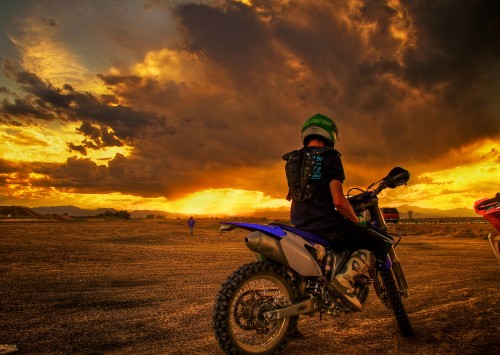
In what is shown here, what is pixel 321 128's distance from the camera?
4250 millimetres

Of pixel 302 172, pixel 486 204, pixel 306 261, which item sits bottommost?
pixel 306 261

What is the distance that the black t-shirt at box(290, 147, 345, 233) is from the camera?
3863 millimetres

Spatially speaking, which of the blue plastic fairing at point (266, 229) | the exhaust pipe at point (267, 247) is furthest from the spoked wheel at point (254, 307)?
the blue plastic fairing at point (266, 229)

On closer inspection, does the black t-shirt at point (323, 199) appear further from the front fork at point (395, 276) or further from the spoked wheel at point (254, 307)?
the front fork at point (395, 276)

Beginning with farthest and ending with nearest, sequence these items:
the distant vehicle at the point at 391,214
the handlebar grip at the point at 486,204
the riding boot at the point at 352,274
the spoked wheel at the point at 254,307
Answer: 1. the distant vehicle at the point at 391,214
2. the riding boot at the point at 352,274
3. the handlebar grip at the point at 486,204
4. the spoked wheel at the point at 254,307

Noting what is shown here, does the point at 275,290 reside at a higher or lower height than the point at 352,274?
lower

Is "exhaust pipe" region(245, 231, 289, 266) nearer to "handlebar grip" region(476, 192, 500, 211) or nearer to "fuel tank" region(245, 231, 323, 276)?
"fuel tank" region(245, 231, 323, 276)

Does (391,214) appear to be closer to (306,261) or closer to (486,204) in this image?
(486,204)

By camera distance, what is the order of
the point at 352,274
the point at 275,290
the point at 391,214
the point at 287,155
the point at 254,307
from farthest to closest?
the point at 391,214 < the point at 287,155 < the point at 352,274 < the point at 275,290 < the point at 254,307

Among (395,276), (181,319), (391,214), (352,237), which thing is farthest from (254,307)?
(391,214)

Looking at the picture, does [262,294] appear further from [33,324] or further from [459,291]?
[459,291]

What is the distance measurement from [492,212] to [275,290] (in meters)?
2.30

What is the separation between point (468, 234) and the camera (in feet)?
99.6

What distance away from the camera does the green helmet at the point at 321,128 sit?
424 centimetres
